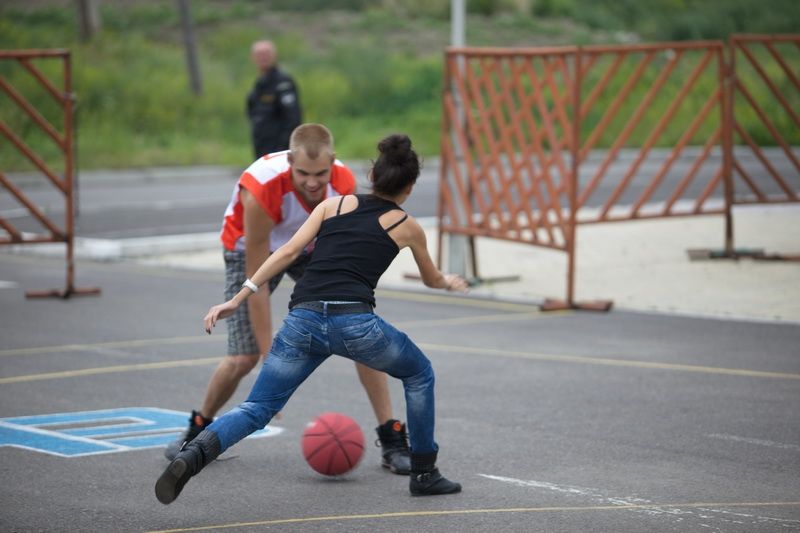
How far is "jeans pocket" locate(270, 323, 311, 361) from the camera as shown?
20.4 feet

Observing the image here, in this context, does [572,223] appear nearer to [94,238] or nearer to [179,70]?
[94,238]

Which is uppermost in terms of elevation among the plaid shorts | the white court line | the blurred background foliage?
the blurred background foliage

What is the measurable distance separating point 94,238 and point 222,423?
→ 12.4 m

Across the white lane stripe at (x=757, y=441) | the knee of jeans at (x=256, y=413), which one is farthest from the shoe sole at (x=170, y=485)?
the white lane stripe at (x=757, y=441)

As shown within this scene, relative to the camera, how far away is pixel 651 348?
35.4 feet

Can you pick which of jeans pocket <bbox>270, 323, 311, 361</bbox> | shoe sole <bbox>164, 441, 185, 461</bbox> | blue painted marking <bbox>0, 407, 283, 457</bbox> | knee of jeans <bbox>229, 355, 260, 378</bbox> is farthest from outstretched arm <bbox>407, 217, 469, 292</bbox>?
blue painted marking <bbox>0, 407, 283, 457</bbox>

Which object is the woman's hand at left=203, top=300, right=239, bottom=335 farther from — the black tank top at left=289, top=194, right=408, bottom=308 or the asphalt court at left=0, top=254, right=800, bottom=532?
the asphalt court at left=0, top=254, right=800, bottom=532

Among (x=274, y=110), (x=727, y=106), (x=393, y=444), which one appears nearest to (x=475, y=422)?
(x=393, y=444)

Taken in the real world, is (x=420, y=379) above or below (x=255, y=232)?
below

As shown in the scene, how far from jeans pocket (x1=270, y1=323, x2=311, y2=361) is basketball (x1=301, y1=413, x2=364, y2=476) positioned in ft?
2.72

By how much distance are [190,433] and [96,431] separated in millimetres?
1003

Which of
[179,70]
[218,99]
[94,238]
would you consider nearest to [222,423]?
[94,238]

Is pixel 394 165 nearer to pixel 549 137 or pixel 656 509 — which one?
pixel 656 509

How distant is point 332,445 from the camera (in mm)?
6922
